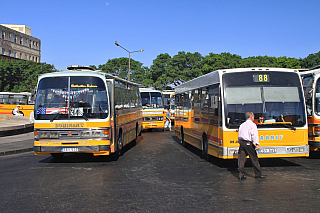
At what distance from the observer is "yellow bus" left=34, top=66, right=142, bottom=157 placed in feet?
34.4

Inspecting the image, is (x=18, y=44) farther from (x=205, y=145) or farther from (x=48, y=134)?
(x=205, y=145)

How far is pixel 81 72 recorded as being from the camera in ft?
35.9

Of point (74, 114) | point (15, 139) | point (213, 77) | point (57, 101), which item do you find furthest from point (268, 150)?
point (15, 139)

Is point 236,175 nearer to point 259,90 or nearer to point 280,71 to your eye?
point 259,90

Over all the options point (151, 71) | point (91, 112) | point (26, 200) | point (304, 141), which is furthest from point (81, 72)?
point (151, 71)

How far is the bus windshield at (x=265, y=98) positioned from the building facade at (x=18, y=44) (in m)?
94.7

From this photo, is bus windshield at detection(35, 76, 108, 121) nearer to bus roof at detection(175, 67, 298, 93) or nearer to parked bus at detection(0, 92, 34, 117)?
bus roof at detection(175, 67, 298, 93)

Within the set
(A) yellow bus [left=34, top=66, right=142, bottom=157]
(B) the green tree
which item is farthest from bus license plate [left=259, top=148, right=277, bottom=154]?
(B) the green tree

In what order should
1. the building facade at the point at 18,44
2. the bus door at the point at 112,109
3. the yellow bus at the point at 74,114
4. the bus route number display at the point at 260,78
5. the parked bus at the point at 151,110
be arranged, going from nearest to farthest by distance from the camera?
the bus route number display at the point at 260,78
the yellow bus at the point at 74,114
the bus door at the point at 112,109
the parked bus at the point at 151,110
the building facade at the point at 18,44

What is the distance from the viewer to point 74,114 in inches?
417

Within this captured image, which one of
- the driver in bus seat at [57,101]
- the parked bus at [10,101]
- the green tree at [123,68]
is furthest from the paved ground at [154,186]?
the green tree at [123,68]

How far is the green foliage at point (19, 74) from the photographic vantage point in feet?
242

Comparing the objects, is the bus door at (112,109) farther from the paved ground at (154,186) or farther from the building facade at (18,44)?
the building facade at (18,44)

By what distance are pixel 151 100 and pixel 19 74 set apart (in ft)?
203
